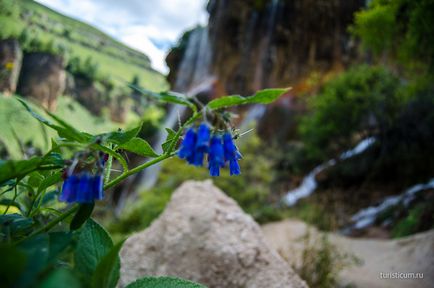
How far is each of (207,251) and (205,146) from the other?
193 cm

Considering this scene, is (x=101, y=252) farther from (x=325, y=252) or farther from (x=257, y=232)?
(x=325, y=252)

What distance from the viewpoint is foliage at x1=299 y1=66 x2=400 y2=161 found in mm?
10984

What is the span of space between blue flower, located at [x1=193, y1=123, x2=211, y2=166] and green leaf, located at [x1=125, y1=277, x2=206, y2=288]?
0.32 meters

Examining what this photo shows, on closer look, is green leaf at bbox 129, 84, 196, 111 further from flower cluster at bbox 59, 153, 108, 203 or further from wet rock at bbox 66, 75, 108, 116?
wet rock at bbox 66, 75, 108, 116

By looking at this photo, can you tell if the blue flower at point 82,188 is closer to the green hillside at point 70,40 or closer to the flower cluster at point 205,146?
the flower cluster at point 205,146

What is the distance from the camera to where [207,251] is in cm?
254

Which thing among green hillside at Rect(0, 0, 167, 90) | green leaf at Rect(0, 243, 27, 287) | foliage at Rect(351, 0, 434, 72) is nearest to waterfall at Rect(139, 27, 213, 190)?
green hillside at Rect(0, 0, 167, 90)

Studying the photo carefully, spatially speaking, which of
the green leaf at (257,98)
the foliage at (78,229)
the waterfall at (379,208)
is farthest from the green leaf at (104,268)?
the waterfall at (379,208)

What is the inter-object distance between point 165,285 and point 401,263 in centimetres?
481

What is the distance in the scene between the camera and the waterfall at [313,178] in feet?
40.4

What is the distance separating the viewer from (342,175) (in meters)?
12.4

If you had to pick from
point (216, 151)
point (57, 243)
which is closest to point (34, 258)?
point (57, 243)

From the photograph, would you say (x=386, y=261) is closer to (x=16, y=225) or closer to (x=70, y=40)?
(x=16, y=225)

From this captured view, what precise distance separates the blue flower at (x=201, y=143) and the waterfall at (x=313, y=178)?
11.6m
